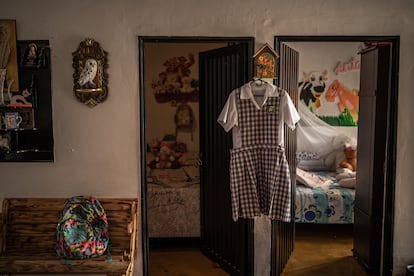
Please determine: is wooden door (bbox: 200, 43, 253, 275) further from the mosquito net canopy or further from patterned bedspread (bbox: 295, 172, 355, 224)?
the mosquito net canopy

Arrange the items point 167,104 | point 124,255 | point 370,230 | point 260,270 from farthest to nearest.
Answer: point 167,104 < point 370,230 < point 260,270 < point 124,255

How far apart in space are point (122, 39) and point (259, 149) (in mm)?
1405

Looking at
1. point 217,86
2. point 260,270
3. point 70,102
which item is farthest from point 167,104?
point 260,270

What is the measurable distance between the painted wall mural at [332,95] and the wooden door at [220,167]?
2.50m

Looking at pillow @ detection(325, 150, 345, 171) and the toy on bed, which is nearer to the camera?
the toy on bed

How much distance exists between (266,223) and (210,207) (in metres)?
0.86

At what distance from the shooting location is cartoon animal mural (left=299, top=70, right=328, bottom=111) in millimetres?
5922

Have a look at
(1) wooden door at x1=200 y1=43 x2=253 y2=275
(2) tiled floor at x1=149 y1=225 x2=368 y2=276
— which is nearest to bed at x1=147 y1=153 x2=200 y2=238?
(1) wooden door at x1=200 y1=43 x2=253 y2=275

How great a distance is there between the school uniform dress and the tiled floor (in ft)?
3.18

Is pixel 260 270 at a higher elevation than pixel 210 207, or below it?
below

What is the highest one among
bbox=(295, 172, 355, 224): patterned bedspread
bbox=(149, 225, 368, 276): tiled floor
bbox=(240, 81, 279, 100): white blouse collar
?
bbox=(240, 81, 279, 100): white blouse collar

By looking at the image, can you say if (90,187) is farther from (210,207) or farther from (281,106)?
(281,106)

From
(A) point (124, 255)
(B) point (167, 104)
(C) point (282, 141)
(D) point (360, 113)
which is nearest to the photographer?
(A) point (124, 255)

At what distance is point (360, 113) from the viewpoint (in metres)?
3.88
